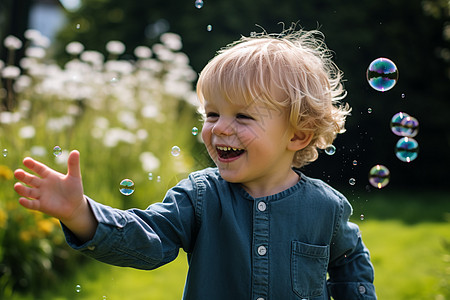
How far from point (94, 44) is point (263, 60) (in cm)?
1156

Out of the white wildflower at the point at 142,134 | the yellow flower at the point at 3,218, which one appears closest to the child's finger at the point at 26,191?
the yellow flower at the point at 3,218

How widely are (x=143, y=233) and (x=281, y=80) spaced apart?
627 mm

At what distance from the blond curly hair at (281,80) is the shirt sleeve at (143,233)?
0.33m

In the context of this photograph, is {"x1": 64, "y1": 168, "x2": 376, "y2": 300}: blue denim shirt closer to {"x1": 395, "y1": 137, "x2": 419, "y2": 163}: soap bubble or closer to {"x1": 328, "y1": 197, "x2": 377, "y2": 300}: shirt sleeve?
{"x1": 328, "y1": 197, "x2": 377, "y2": 300}: shirt sleeve

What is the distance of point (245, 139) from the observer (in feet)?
5.13

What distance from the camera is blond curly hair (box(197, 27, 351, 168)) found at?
1571 mm

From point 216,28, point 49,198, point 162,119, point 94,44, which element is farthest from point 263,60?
point 94,44

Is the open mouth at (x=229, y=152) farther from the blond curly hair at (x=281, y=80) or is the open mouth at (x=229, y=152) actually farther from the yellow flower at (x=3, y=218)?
the yellow flower at (x=3, y=218)

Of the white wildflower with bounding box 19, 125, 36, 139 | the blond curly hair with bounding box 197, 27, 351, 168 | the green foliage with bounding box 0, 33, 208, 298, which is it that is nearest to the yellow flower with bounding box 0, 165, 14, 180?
the green foliage with bounding box 0, 33, 208, 298

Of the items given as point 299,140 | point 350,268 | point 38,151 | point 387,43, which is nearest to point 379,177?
point 350,268

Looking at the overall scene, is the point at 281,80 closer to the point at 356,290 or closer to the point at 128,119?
the point at 356,290

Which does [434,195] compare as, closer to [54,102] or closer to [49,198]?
[54,102]

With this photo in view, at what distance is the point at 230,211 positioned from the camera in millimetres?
1569

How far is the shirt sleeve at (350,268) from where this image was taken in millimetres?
1759
